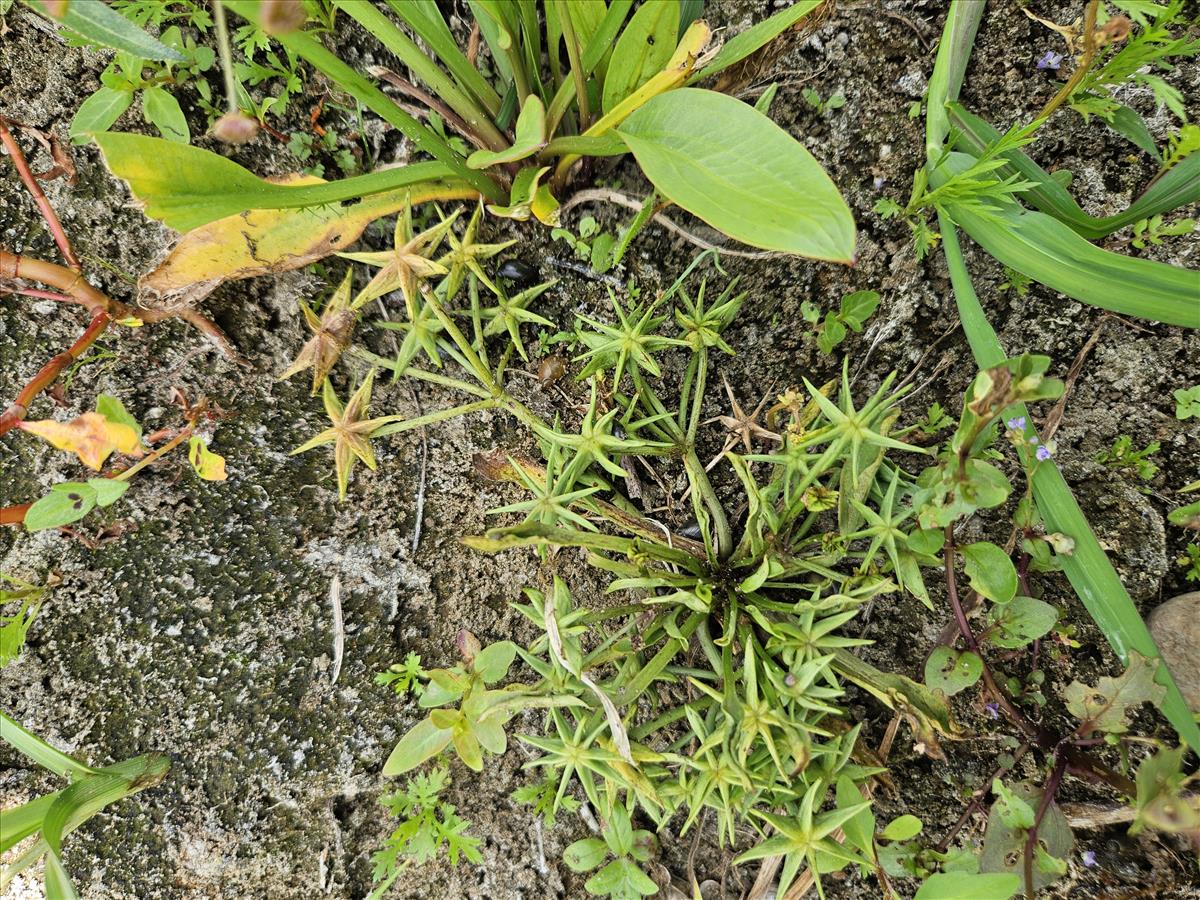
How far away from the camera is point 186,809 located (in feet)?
4.76

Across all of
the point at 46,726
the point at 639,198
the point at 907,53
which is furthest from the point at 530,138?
the point at 46,726

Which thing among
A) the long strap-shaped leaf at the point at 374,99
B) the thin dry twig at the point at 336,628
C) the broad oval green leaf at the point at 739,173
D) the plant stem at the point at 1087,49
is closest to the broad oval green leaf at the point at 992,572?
the broad oval green leaf at the point at 739,173

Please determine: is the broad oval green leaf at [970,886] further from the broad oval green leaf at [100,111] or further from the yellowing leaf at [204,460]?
the broad oval green leaf at [100,111]

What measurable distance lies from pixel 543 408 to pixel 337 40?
2.65 ft

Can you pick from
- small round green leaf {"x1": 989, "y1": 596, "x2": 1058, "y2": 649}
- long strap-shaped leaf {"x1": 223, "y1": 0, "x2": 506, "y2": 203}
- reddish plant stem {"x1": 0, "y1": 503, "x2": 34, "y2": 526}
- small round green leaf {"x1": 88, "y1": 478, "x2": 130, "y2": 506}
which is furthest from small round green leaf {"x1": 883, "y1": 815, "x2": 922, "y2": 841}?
reddish plant stem {"x1": 0, "y1": 503, "x2": 34, "y2": 526}

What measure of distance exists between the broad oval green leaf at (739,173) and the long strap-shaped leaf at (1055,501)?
37 cm

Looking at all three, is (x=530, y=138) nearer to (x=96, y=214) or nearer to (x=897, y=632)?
(x=96, y=214)

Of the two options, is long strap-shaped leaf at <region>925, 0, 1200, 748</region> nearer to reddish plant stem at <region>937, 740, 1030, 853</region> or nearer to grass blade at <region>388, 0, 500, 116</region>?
reddish plant stem at <region>937, 740, 1030, 853</region>

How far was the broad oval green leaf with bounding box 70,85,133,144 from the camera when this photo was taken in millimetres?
1251

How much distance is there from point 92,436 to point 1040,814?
1770 mm

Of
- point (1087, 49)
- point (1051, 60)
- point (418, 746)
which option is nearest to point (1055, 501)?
point (1087, 49)

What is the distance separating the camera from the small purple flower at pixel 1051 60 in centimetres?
129

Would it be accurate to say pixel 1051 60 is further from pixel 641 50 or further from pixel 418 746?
pixel 418 746

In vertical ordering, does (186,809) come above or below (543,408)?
below
